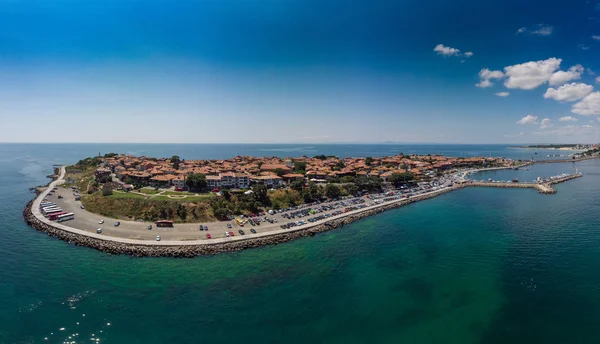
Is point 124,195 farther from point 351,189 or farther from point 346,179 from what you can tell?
point 346,179

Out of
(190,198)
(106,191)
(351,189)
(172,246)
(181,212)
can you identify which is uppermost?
(106,191)

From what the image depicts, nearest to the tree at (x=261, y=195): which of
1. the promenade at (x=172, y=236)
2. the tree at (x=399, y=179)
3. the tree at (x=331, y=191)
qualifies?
the promenade at (x=172, y=236)

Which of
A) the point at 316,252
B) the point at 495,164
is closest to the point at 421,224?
the point at 316,252

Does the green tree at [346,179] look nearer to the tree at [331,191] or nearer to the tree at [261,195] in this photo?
the tree at [331,191]

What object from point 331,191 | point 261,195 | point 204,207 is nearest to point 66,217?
point 204,207

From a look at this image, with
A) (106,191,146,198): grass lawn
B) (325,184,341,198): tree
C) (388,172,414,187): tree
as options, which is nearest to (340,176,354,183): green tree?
(388,172,414,187): tree

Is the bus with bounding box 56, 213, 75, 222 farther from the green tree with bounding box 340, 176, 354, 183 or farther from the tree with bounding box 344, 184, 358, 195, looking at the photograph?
the green tree with bounding box 340, 176, 354, 183
